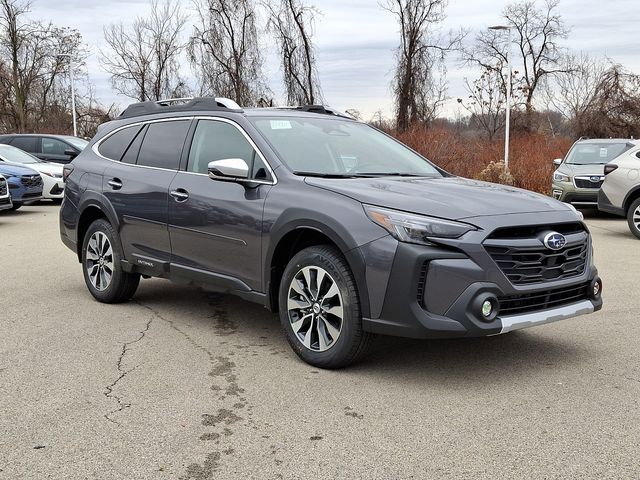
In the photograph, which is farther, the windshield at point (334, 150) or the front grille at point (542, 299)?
the windshield at point (334, 150)

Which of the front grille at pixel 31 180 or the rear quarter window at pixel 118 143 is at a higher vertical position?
the rear quarter window at pixel 118 143

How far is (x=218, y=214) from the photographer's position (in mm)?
5242

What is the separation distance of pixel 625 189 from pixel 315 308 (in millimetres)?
8830

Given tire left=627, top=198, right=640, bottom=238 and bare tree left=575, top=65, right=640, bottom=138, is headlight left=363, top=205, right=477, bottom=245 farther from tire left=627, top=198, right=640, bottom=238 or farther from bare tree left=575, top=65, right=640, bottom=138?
bare tree left=575, top=65, right=640, bottom=138

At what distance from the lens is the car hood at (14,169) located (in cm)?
1534

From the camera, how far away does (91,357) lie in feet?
16.3

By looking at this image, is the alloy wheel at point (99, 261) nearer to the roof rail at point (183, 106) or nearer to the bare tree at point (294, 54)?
the roof rail at point (183, 106)

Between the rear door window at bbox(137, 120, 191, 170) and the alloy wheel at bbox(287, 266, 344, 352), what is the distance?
5.80ft

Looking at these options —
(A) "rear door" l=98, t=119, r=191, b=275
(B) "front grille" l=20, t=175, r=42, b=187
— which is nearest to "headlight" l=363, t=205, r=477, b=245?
(A) "rear door" l=98, t=119, r=191, b=275

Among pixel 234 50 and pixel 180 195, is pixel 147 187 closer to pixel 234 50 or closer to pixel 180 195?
pixel 180 195

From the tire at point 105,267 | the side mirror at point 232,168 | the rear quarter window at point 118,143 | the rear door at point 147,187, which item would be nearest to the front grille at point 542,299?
the side mirror at point 232,168

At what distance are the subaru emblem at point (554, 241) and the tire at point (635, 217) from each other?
808 cm

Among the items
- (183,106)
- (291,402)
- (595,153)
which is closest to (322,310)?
(291,402)

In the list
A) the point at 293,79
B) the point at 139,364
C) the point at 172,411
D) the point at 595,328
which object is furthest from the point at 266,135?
the point at 293,79
